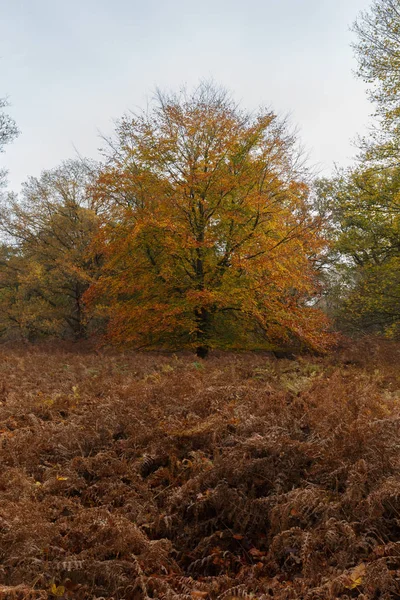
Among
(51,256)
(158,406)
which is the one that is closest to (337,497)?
(158,406)

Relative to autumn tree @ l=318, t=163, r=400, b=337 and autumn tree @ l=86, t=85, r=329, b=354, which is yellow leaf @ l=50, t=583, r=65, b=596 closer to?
autumn tree @ l=86, t=85, r=329, b=354

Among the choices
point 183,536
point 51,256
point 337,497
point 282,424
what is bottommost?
point 183,536

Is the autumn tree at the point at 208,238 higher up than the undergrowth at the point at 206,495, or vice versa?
the autumn tree at the point at 208,238

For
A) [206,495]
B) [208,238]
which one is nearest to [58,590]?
[206,495]

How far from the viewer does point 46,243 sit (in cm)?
2498

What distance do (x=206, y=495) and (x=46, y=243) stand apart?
2339cm

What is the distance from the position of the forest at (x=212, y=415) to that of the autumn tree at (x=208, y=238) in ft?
0.25

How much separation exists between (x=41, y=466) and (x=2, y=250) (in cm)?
2396

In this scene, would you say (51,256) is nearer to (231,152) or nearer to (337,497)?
(231,152)

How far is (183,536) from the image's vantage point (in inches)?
155

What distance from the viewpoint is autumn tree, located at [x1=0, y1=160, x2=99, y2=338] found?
79.7ft

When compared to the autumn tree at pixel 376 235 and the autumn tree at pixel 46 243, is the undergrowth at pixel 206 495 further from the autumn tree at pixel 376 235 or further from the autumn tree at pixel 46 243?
the autumn tree at pixel 46 243

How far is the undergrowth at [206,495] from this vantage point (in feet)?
10.6

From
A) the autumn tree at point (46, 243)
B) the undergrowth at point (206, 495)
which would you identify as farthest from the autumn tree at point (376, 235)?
the autumn tree at point (46, 243)
